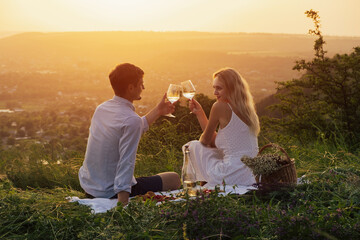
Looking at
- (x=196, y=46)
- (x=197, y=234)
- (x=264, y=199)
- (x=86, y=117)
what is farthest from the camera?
(x=196, y=46)

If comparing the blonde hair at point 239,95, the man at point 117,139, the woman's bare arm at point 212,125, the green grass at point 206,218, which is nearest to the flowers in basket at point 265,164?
the green grass at point 206,218

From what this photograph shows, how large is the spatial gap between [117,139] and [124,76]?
0.63m

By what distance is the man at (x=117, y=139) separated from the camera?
13.4ft

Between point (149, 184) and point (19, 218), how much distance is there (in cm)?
166

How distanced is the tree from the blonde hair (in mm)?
4124

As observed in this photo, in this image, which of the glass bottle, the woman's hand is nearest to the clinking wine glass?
the woman's hand

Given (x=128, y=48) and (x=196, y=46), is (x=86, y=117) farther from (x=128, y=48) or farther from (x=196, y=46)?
(x=196, y=46)

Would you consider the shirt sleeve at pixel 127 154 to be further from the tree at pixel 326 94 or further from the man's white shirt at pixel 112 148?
the tree at pixel 326 94

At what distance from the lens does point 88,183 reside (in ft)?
15.3

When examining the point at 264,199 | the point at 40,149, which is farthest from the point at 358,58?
the point at 40,149

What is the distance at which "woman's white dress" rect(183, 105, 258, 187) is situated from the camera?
5266mm

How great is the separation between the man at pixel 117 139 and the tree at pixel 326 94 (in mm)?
5564

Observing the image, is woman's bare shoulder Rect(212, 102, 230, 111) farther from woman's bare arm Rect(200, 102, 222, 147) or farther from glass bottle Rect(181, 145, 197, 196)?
glass bottle Rect(181, 145, 197, 196)

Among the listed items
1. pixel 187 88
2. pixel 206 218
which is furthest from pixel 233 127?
pixel 206 218
